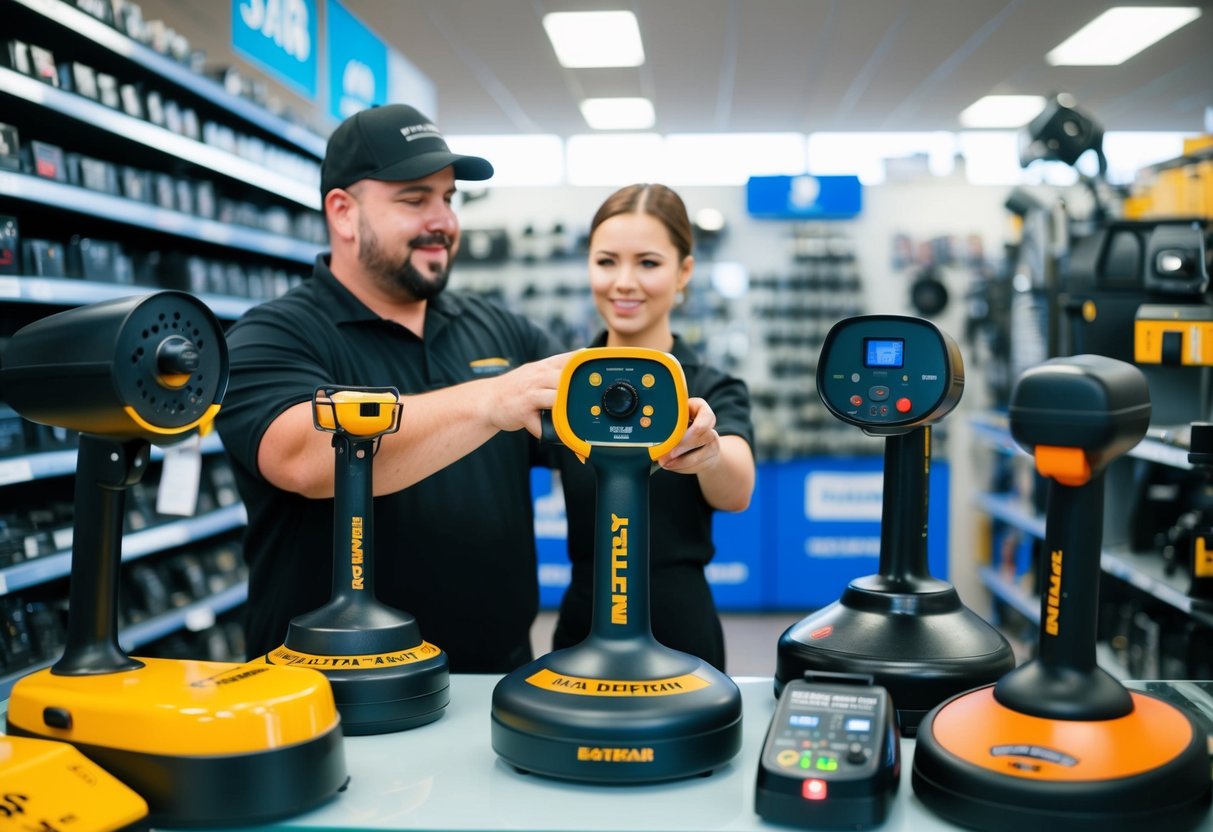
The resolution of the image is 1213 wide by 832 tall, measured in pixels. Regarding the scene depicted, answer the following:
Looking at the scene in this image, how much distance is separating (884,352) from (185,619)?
318 cm

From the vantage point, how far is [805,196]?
7.33 m

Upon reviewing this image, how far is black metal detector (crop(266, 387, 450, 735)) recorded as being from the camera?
4.05 feet

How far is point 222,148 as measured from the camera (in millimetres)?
3930

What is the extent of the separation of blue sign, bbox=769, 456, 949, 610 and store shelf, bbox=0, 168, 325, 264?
3.45 metres

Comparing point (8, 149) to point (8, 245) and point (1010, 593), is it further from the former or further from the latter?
point (1010, 593)

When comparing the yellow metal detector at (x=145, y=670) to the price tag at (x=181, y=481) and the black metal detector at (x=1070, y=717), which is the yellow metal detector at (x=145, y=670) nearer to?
the black metal detector at (x=1070, y=717)

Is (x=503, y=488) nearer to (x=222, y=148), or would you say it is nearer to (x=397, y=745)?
(x=397, y=745)

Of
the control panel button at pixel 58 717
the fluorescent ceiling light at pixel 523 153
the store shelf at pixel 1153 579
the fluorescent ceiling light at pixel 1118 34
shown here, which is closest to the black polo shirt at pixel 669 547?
the control panel button at pixel 58 717

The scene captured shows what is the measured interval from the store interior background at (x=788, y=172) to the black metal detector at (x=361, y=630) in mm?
4671

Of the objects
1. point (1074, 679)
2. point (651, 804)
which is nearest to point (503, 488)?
point (651, 804)

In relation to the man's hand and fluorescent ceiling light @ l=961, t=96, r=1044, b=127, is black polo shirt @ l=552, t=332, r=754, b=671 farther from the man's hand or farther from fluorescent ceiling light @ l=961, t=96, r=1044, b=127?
fluorescent ceiling light @ l=961, t=96, r=1044, b=127

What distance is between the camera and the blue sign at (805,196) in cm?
734

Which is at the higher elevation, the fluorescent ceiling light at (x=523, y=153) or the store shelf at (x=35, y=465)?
the fluorescent ceiling light at (x=523, y=153)

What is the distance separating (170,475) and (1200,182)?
13.1 feet
